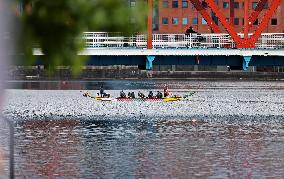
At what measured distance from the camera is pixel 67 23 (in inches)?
258

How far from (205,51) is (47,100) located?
16601 mm

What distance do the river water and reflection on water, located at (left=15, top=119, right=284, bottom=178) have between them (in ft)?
0.10

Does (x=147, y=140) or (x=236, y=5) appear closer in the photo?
(x=147, y=140)

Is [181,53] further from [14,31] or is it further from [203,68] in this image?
[203,68]

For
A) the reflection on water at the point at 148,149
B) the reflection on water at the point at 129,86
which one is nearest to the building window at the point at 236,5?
the reflection on water at the point at 129,86

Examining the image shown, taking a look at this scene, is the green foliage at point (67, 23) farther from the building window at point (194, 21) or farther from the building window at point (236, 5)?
the building window at point (236, 5)

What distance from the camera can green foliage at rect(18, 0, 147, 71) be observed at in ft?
21.0

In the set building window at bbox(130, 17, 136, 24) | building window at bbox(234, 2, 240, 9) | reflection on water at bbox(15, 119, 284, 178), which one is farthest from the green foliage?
building window at bbox(234, 2, 240, 9)

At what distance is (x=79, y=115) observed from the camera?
67.1 m

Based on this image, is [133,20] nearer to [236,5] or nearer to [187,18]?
[187,18]

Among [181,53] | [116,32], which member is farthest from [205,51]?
[116,32]

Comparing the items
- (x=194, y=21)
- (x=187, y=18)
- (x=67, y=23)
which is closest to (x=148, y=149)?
(x=67, y=23)

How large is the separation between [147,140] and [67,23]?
135 feet

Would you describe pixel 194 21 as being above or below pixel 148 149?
above
